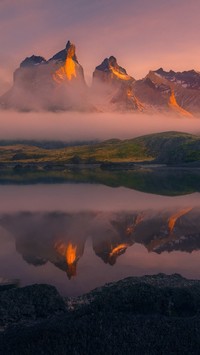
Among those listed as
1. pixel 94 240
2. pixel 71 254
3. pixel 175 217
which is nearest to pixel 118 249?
pixel 94 240

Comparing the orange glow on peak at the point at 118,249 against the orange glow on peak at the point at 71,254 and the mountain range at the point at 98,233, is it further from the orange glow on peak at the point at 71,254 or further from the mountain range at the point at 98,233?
the orange glow on peak at the point at 71,254

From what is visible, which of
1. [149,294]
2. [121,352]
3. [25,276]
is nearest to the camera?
[121,352]

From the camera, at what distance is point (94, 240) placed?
60.8 metres

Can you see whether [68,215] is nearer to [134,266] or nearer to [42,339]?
[134,266]

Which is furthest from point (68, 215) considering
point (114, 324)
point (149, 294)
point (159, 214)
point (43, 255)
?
point (114, 324)

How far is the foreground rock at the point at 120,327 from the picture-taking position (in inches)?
912

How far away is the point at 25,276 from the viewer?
43312 mm

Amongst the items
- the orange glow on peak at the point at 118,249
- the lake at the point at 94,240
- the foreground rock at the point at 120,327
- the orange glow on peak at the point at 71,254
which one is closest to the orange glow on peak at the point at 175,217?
the lake at the point at 94,240

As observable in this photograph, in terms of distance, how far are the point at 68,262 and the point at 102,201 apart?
202 ft

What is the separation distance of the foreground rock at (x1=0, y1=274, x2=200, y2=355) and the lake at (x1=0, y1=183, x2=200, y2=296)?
8365 mm

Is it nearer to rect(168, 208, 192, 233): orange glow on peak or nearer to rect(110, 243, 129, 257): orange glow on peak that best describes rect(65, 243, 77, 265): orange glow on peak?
rect(110, 243, 129, 257): orange glow on peak

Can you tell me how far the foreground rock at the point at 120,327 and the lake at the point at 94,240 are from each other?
837 centimetres

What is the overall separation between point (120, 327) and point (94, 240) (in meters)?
35.4

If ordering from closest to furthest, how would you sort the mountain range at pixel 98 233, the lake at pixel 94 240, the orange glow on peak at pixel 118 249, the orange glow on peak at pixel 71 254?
1. the lake at pixel 94 240
2. the orange glow on peak at pixel 71 254
3. the mountain range at pixel 98 233
4. the orange glow on peak at pixel 118 249
